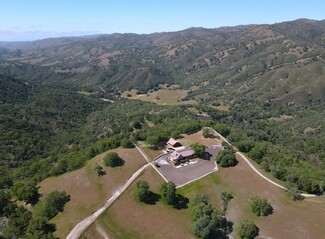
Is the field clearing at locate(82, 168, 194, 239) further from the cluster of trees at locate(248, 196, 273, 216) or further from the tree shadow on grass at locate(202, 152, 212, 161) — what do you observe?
the tree shadow on grass at locate(202, 152, 212, 161)

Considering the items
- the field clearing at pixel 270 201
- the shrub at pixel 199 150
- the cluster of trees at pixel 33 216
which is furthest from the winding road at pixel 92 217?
the shrub at pixel 199 150

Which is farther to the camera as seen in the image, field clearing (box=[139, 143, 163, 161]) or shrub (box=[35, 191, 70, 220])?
field clearing (box=[139, 143, 163, 161])

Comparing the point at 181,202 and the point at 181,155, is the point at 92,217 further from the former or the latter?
the point at 181,155

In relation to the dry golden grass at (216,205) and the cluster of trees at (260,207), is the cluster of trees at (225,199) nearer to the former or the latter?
the dry golden grass at (216,205)

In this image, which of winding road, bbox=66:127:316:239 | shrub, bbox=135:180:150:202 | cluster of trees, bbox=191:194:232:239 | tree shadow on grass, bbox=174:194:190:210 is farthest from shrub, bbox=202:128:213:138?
shrub, bbox=135:180:150:202

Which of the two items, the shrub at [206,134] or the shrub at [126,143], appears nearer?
the shrub at [126,143]

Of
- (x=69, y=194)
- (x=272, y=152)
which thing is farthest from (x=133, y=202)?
(x=272, y=152)
